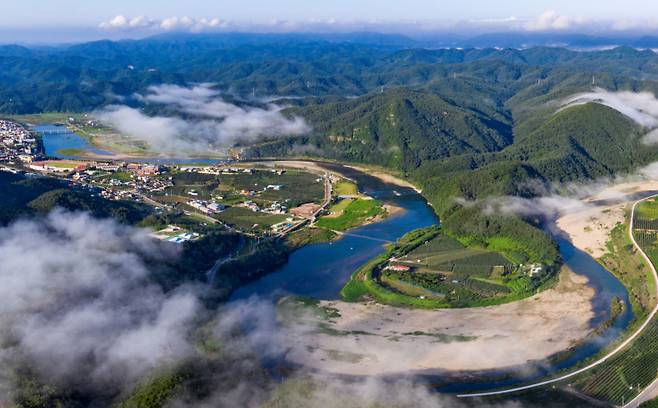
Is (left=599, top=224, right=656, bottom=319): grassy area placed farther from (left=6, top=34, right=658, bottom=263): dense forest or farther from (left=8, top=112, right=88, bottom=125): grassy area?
(left=8, top=112, right=88, bottom=125): grassy area

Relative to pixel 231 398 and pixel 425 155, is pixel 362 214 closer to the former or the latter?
pixel 425 155

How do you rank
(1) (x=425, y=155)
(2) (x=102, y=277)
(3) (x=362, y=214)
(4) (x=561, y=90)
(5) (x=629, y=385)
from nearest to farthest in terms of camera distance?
1. (5) (x=629, y=385)
2. (2) (x=102, y=277)
3. (3) (x=362, y=214)
4. (1) (x=425, y=155)
5. (4) (x=561, y=90)

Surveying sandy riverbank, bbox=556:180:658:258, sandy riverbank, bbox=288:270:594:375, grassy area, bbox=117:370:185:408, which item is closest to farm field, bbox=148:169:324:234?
sandy riverbank, bbox=288:270:594:375

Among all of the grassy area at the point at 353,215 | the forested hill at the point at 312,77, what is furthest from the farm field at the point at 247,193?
the forested hill at the point at 312,77

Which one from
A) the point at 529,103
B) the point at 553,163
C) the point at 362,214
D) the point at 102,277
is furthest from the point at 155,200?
the point at 529,103

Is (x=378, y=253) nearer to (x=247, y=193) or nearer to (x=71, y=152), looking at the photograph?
(x=247, y=193)

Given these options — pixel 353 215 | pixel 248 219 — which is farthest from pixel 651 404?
pixel 248 219

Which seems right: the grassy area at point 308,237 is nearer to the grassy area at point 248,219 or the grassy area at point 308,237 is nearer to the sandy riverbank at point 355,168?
the grassy area at point 248,219
